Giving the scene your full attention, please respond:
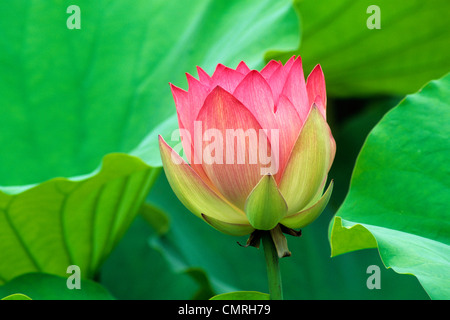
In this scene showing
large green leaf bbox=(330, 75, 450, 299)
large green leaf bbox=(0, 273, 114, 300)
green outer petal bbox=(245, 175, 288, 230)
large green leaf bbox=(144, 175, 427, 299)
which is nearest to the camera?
green outer petal bbox=(245, 175, 288, 230)

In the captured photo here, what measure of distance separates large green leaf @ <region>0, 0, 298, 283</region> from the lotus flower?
0.41 metres

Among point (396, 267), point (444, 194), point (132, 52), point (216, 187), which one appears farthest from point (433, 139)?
point (132, 52)

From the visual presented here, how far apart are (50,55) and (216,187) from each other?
739mm

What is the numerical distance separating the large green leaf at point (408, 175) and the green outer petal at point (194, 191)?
178 mm

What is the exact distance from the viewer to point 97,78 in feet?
3.58

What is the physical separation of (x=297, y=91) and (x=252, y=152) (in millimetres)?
76

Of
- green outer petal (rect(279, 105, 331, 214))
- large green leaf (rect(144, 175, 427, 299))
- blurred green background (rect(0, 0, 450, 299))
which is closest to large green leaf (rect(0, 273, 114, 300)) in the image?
blurred green background (rect(0, 0, 450, 299))

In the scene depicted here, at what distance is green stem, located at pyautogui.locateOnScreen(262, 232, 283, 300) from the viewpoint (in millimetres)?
491

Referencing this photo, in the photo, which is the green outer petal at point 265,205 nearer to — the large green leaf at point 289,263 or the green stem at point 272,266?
the green stem at point 272,266

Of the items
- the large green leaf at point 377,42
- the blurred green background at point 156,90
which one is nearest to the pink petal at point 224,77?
the blurred green background at point 156,90

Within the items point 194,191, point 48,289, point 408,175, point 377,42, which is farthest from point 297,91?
point 377,42

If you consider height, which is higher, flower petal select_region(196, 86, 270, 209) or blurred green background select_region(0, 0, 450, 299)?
blurred green background select_region(0, 0, 450, 299)

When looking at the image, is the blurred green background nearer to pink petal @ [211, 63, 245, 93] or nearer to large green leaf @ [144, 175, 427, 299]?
large green leaf @ [144, 175, 427, 299]

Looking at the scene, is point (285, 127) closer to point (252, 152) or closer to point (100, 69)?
point (252, 152)
